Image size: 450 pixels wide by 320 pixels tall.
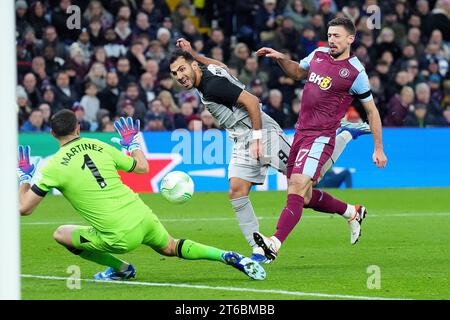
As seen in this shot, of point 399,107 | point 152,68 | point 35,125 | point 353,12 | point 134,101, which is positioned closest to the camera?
point 35,125

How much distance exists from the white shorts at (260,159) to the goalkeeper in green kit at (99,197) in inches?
69.0

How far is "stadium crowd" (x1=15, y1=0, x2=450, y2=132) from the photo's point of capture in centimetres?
2100

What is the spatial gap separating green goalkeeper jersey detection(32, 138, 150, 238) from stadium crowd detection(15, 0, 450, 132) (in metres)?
10.7

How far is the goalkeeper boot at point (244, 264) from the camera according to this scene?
31.7ft

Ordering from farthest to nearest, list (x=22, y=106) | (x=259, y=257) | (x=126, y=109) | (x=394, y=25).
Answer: (x=394, y=25) → (x=126, y=109) → (x=22, y=106) → (x=259, y=257)

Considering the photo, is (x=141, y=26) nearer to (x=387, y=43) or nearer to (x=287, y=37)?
(x=287, y=37)

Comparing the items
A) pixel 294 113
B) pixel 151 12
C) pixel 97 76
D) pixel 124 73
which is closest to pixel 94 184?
pixel 97 76

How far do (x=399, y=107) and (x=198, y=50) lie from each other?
4158mm

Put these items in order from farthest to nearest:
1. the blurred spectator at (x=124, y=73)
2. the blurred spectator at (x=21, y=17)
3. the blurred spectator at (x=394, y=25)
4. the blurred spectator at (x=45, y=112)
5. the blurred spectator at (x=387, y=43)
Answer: the blurred spectator at (x=394, y=25), the blurred spectator at (x=387, y=43), the blurred spectator at (x=21, y=17), the blurred spectator at (x=124, y=73), the blurred spectator at (x=45, y=112)

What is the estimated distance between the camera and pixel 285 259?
1173 cm

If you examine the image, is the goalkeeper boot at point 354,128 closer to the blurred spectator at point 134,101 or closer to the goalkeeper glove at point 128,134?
the goalkeeper glove at point 128,134

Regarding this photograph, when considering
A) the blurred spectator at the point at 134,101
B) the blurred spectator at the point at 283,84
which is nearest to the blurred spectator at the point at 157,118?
the blurred spectator at the point at 134,101

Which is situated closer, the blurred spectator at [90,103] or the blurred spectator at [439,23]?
the blurred spectator at [90,103]

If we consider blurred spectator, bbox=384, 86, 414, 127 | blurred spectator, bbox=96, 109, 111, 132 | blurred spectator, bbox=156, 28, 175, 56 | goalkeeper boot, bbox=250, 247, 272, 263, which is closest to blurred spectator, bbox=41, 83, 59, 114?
blurred spectator, bbox=96, 109, 111, 132
